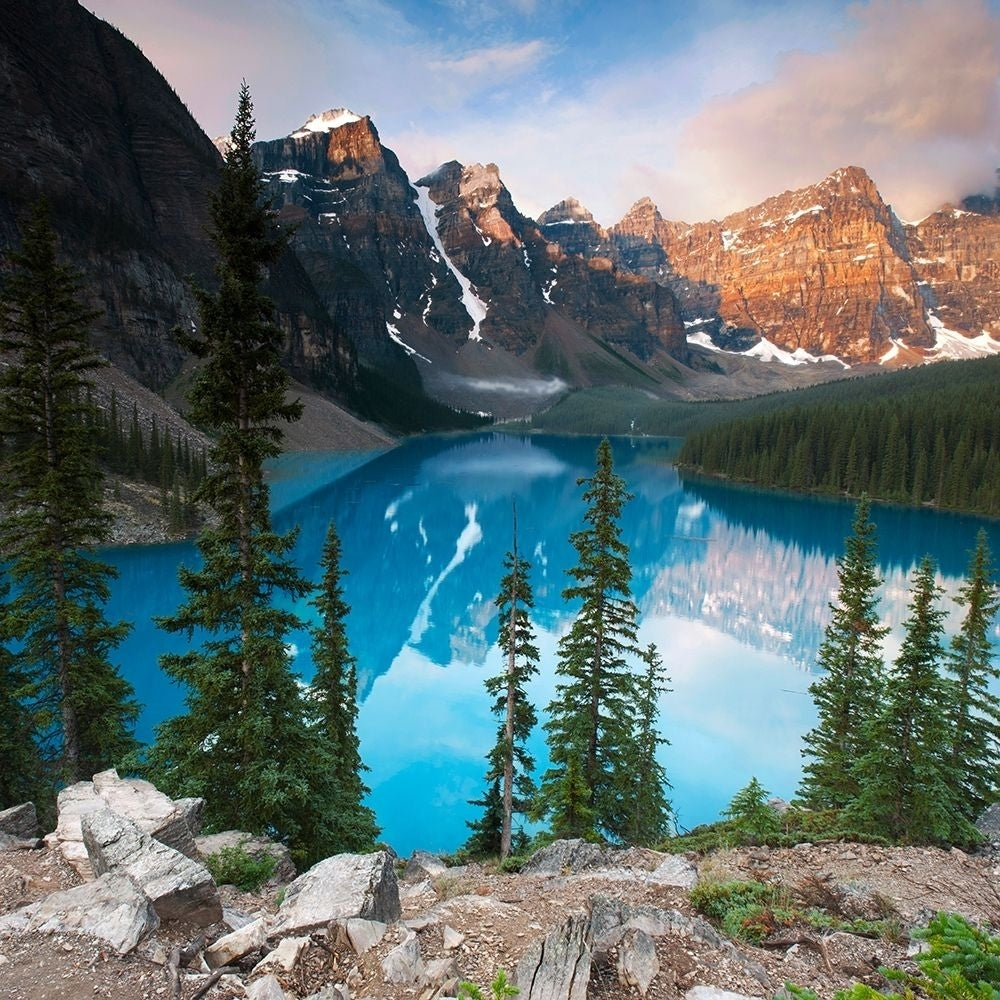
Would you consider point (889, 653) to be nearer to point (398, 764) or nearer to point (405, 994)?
point (398, 764)

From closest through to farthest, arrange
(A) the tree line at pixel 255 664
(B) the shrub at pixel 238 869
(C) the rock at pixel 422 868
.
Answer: (B) the shrub at pixel 238 869 < (A) the tree line at pixel 255 664 < (C) the rock at pixel 422 868

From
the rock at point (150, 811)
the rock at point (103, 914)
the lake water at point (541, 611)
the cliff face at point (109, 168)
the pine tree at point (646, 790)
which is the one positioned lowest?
the lake water at point (541, 611)

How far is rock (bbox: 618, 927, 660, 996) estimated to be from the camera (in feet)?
16.8

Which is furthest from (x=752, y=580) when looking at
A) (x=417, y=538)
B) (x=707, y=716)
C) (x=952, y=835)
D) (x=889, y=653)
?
(x=952, y=835)

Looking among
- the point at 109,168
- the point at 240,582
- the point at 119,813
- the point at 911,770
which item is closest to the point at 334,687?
the point at 240,582

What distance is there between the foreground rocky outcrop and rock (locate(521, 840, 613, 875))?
6.41ft

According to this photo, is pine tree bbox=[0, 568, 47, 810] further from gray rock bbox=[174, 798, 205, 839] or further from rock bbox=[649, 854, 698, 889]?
rock bbox=[649, 854, 698, 889]

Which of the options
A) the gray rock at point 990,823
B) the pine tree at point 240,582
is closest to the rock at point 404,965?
the pine tree at point 240,582

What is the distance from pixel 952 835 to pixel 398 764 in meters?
19.1

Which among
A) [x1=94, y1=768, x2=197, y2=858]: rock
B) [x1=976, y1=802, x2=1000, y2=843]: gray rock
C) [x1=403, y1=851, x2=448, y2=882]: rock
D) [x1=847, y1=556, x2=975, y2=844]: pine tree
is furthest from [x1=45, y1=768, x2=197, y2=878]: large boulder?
[x1=976, y1=802, x2=1000, y2=843]: gray rock

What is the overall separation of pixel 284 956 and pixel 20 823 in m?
7.86

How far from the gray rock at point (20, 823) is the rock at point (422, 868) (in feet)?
21.1

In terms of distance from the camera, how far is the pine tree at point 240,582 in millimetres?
10617

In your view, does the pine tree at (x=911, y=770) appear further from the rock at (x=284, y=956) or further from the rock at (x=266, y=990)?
the rock at (x=266, y=990)
